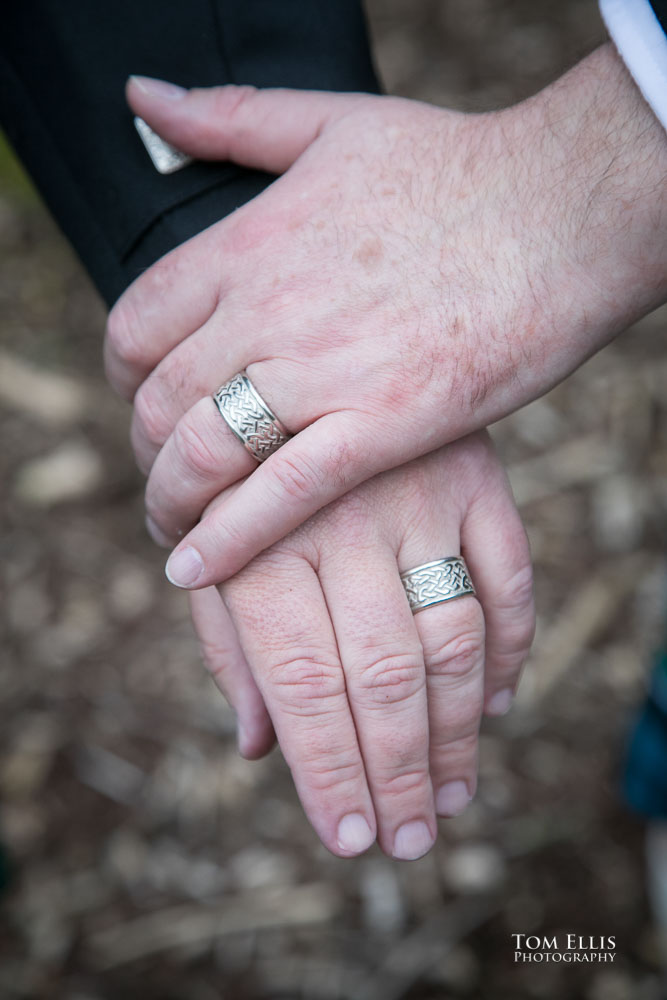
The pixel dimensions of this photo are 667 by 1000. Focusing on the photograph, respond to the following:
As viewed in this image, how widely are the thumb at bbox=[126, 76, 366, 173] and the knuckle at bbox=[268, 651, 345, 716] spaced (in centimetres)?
76

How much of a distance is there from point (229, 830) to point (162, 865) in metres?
0.17

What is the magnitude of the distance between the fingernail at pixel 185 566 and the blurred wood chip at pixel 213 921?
3.56 feet

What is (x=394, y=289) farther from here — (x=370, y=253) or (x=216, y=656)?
(x=216, y=656)

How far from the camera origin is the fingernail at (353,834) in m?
1.18

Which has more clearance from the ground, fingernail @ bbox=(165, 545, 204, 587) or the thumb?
the thumb

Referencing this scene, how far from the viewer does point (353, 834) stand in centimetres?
118

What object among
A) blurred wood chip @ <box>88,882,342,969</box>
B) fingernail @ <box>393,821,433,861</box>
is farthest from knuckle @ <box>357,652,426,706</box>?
blurred wood chip @ <box>88,882,342,969</box>

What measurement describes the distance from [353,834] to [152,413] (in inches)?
27.1

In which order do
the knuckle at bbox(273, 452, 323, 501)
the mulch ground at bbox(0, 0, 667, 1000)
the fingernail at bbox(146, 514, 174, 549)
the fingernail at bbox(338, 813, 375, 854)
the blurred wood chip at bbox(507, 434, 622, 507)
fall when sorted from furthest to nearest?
the blurred wood chip at bbox(507, 434, 622, 507) < the mulch ground at bbox(0, 0, 667, 1000) < the fingernail at bbox(146, 514, 174, 549) < the fingernail at bbox(338, 813, 375, 854) < the knuckle at bbox(273, 452, 323, 501)

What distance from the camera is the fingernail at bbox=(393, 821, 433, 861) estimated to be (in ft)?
3.96

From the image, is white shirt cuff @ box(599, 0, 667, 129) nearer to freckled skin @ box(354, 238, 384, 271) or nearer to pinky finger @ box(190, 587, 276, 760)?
freckled skin @ box(354, 238, 384, 271)

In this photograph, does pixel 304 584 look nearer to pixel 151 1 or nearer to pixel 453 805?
pixel 453 805

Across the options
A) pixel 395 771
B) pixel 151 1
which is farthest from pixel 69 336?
pixel 395 771

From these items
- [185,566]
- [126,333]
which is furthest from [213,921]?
[126,333]
